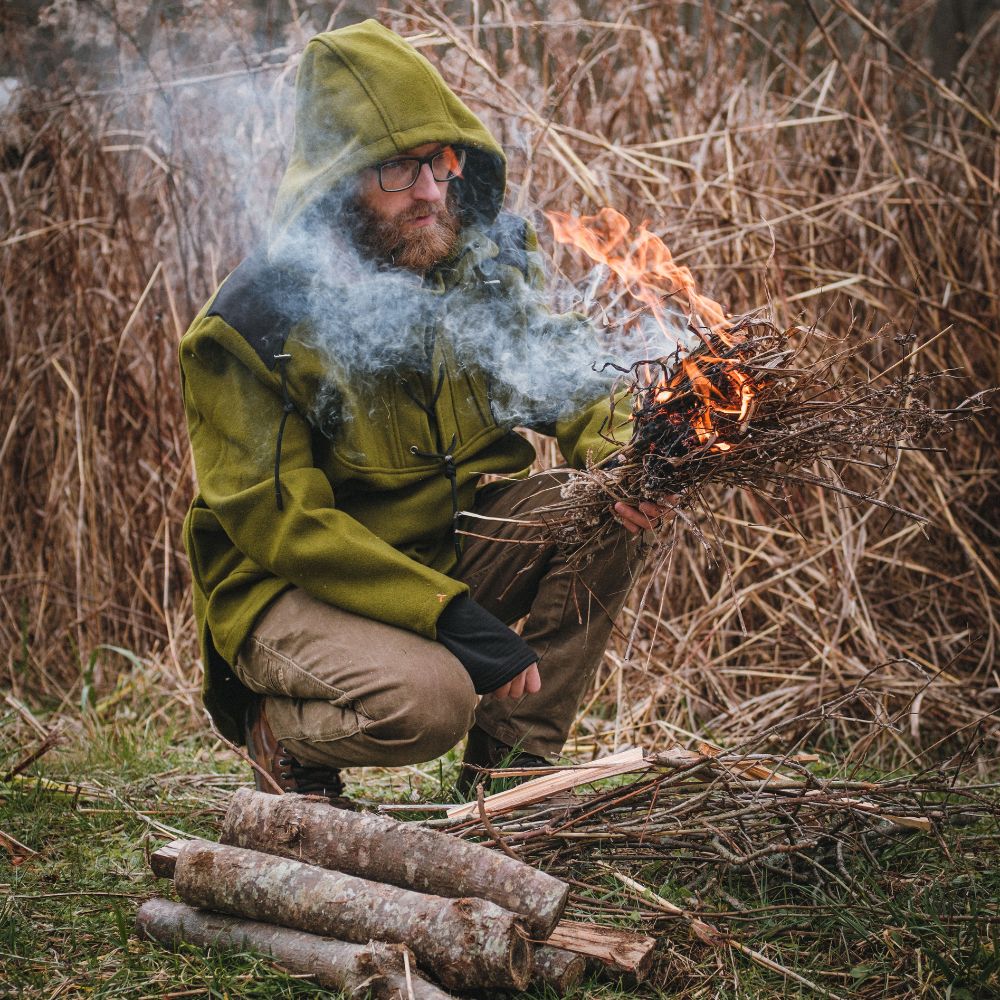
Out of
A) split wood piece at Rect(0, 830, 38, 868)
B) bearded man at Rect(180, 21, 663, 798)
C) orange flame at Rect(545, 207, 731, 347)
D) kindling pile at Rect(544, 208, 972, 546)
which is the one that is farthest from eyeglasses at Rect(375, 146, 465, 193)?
split wood piece at Rect(0, 830, 38, 868)

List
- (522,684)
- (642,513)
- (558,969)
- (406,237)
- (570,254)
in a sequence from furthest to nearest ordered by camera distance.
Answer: (570,254) < (406,237) < (522,684) < (642,513) < (558,969)

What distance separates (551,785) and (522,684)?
10.2 inches

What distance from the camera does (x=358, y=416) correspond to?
2855mm

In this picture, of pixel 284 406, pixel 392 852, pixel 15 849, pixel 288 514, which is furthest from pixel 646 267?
pixel 15 849

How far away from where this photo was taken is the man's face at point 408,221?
9.58ft

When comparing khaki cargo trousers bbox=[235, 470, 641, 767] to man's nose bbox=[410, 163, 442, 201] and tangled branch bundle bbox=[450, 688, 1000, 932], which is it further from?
man's nose bbox=[410, 163, 442, 201]

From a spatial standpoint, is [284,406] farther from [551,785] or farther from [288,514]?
[551,785]

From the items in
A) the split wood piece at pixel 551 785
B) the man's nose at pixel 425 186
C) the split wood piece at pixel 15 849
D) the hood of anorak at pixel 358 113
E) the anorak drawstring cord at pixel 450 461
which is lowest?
the split wood piece at pixel 15 849

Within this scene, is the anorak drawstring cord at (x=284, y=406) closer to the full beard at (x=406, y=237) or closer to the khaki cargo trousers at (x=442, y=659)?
the khaki cargo trousers at (x=442, y=659)

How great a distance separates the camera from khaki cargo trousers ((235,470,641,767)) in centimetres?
265

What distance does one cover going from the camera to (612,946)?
2.14 meters

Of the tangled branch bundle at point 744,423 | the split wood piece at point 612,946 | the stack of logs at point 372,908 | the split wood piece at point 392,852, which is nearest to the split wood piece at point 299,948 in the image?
the stack of logs at point 372,908

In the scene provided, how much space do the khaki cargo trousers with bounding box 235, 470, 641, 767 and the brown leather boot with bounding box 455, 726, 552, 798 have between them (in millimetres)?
39

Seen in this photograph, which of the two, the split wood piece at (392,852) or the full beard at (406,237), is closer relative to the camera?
the split wood piece at (392,852)
